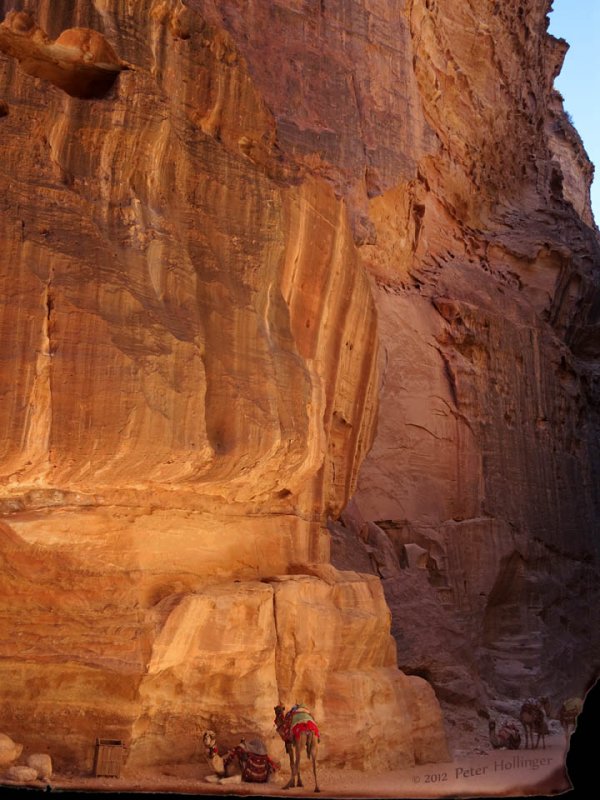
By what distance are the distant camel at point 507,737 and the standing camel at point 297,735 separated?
537 cm

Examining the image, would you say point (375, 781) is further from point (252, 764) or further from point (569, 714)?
point (569, 714)

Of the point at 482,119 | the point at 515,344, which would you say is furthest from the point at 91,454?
the point at 482,119

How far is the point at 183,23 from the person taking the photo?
43.5 feet

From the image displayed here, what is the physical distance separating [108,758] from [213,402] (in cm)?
428

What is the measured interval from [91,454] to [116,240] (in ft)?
8.73

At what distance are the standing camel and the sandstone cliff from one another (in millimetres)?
763

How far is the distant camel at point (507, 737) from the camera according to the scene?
615 inches

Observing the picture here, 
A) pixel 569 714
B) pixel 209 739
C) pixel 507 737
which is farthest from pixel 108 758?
pixel 569 714

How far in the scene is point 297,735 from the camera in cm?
1133

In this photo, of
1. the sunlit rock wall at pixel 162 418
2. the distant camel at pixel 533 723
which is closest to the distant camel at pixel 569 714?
the distant camel at pixel 533 723

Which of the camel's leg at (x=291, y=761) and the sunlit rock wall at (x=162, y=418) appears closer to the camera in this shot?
the sunlit rock wall at (x=162, y=418)

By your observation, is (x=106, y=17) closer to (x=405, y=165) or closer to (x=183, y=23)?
(x=183, y=23)

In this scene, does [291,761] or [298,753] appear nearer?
[298,753]

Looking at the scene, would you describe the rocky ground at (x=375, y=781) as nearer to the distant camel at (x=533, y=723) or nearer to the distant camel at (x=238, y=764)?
the distant camel at (x=238, y=764)
